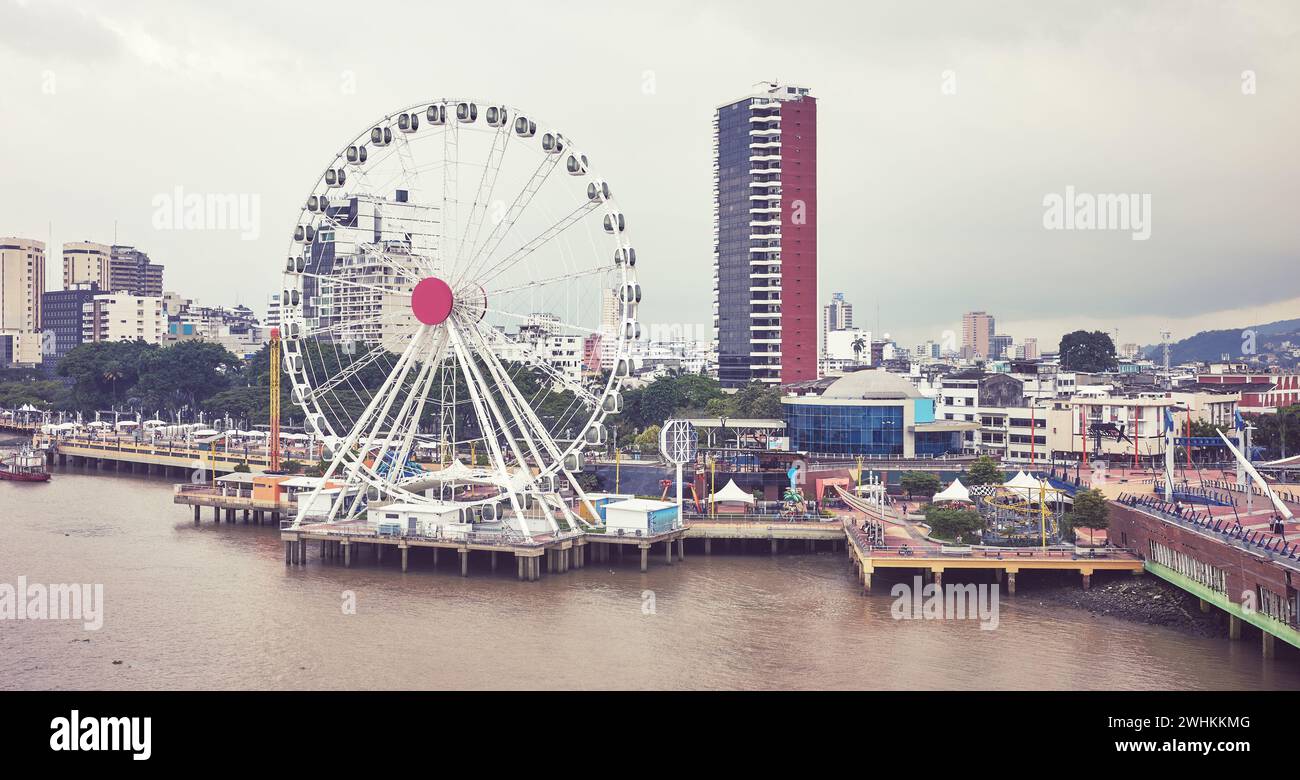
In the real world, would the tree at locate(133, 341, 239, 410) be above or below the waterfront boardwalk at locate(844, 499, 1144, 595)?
above

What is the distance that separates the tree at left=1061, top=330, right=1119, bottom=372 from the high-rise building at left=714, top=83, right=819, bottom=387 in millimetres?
32884

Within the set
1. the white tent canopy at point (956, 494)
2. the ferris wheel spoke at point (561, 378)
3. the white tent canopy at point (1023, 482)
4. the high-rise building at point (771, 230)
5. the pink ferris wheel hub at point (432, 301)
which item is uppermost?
the high-rise building at point (771, 230)

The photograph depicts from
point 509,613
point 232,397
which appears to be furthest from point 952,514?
point 232,397

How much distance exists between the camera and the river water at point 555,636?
3822 centimetres

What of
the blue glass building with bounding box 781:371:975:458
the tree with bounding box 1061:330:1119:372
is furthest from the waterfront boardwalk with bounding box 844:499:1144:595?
the tree with bounding box 1061:330:1119:372

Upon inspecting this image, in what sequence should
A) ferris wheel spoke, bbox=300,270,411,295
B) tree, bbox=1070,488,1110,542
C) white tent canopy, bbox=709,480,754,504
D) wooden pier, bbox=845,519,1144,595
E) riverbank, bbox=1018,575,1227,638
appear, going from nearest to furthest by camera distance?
riverbank, bbox=1018,575,1227,638, wooden pier, bbox=845,519,1144,595, tree, bbox=1070,488,1110,542, ferris wheel spoke, bbox=300,270,411,295, white tent canopy, bbox=709,480,754,504

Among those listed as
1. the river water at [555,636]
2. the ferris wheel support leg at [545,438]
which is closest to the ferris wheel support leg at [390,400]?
→ the ferris wheel support leg at [545,438]

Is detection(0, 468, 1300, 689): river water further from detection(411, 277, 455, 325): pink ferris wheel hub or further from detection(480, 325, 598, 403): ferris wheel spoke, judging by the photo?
detection(411, 277, 455, 325): pink ferris wheel hub

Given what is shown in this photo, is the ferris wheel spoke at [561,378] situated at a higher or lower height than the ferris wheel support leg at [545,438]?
higher

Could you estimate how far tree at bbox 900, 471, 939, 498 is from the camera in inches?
2699

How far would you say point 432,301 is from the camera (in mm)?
57625

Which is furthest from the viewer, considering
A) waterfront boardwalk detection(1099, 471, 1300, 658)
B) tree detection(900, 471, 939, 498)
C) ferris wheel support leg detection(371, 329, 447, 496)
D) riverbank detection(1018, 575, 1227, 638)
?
tree detection(900, 471, 939, 498)

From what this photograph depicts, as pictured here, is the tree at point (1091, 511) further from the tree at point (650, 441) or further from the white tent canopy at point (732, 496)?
the tree at point (650, 441)

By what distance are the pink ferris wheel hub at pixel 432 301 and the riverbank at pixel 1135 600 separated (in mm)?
A: 28151
